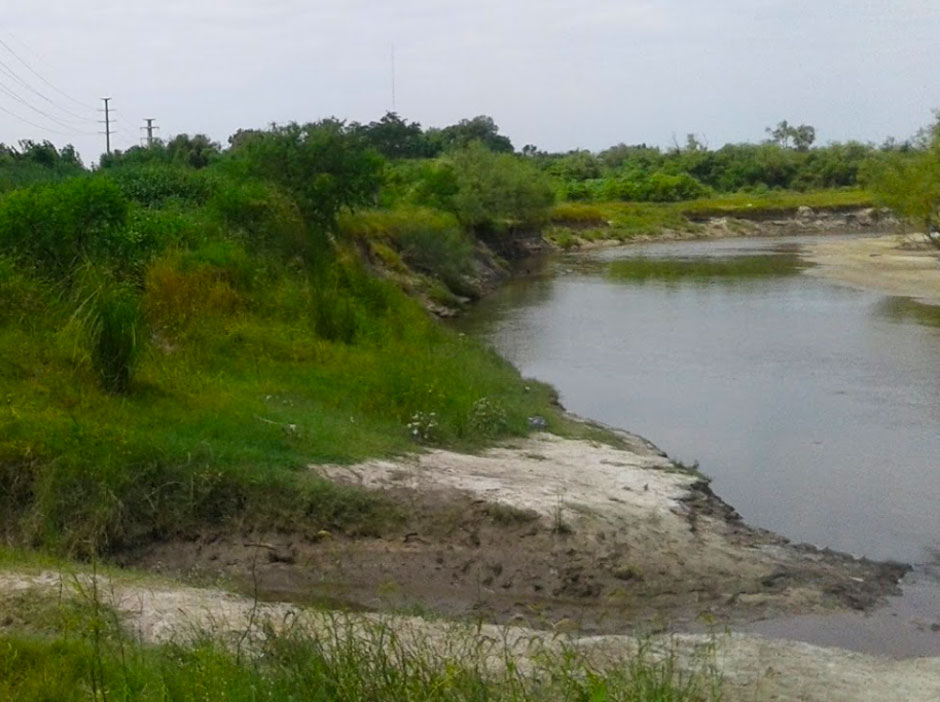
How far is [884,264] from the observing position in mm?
53625

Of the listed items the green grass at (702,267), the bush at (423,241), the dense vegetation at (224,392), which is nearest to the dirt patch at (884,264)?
the green grass at (702,267)

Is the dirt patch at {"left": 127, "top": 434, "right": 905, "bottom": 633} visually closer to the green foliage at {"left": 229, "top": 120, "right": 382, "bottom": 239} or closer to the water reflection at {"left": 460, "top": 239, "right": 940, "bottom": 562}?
the water reflection at {"left": 460, "top": 239, "right": 940, "bottom": 562}

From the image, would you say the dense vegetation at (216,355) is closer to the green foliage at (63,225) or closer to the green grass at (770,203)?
the green foliage at (63,225)

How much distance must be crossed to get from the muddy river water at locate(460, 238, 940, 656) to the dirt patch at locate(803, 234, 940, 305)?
2.01 meters

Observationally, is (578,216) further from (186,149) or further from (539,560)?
(539,560)

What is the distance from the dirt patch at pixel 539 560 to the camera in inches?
434

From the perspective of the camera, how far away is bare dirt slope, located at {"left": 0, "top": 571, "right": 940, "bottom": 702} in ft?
26.9

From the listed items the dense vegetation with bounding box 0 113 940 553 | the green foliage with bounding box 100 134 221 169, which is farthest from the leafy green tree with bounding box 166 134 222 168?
the dense vegetation with bounding box 0 113 940 553

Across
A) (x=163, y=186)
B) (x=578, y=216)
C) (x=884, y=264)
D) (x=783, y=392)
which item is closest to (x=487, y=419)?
(x=783, y=392)

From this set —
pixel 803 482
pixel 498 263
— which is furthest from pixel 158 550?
pixel 498 263

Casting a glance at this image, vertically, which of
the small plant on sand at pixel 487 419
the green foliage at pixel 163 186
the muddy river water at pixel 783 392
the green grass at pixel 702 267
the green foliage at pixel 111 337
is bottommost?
the muddy river water at pixel 783 392

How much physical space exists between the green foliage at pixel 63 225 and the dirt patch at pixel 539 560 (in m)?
6.32

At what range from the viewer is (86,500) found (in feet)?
38.0

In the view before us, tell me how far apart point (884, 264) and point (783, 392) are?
33316 millimetres
